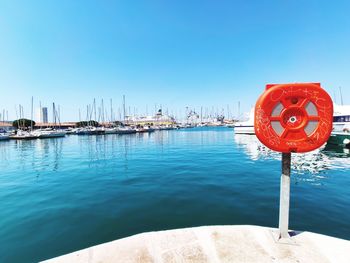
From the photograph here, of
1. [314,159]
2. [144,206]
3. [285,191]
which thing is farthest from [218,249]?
[314,159]

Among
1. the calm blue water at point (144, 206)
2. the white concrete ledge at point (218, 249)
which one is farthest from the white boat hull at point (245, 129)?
the white concrete ledge at point (218, 249)

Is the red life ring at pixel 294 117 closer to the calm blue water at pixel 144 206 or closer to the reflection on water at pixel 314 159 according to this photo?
the calm blue water at pixel 144 206

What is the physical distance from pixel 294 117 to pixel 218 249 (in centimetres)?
257

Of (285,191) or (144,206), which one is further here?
(144,206)

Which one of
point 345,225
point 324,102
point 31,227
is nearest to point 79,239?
point 31,227

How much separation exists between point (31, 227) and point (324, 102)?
7.88 metres

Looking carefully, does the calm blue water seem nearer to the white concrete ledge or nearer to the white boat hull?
the white concrete ledge

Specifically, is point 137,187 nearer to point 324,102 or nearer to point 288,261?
point 288,261

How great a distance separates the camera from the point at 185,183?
29.7 feet

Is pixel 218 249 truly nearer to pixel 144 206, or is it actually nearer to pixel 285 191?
pixel 285 191

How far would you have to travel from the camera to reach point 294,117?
3.14 meters

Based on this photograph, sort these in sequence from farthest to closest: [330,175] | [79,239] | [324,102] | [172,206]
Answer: [330,175]
[172,206]
[79,239]
[324,102]

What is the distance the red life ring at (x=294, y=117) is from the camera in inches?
119

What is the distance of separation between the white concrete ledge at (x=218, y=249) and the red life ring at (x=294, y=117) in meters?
1.57
